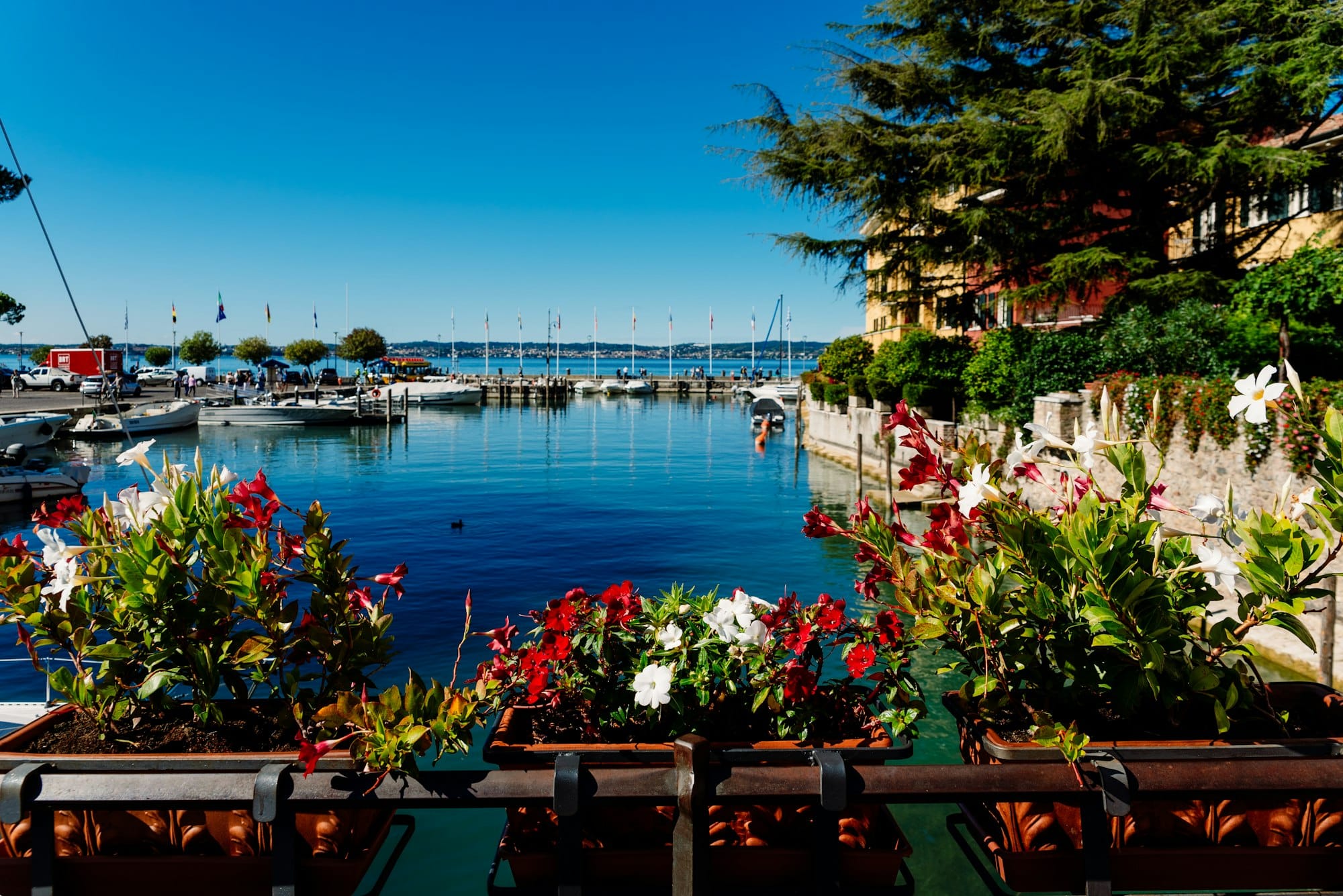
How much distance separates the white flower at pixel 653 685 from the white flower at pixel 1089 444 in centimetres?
132

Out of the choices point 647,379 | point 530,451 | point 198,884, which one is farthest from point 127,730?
point 647,379

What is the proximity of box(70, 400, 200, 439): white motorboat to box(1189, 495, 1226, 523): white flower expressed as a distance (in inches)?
1586

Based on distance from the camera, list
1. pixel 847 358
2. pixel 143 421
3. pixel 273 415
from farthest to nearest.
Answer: pixel 273 415, pixel 143 421, pixel 847 358

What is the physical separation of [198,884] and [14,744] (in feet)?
2.41

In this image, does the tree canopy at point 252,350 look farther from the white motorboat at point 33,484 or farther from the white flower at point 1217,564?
the white flower at point 1217,564

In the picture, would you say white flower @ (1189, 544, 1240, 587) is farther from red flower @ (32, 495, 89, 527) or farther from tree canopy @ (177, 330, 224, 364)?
tree canopy @ (177, 330, 224, 364)

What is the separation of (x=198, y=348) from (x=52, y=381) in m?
18.8

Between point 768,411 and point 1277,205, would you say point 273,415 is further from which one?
point 1277,205

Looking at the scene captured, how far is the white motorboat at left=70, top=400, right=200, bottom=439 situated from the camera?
3778 cm

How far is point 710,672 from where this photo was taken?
258cm

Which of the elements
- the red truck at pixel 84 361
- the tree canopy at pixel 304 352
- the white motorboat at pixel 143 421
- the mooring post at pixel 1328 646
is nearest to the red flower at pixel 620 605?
the mooring post at pixel 1328 646

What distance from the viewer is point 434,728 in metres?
2.03

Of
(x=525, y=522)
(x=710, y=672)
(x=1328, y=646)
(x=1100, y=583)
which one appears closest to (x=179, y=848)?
(x=710, y=672)

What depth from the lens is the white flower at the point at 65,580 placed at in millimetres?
2301
